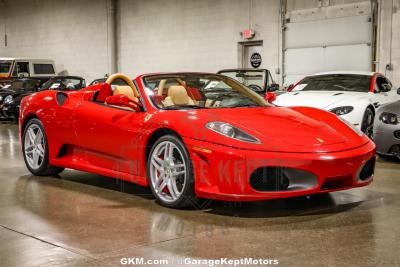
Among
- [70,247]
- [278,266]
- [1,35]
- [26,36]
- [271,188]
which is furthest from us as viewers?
[1,35]

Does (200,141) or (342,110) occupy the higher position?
(200,141)

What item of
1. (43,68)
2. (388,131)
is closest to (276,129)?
(388,131)

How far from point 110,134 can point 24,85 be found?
12323 mm

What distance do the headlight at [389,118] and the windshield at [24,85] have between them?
11553mm

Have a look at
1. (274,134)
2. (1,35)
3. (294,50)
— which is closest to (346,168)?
(274,134)

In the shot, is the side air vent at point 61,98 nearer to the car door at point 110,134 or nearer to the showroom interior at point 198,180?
the showroom interior at point 198,180

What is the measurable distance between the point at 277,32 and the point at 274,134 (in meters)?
13.1

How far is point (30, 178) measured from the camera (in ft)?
20.8

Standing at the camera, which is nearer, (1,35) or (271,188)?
(271,188)

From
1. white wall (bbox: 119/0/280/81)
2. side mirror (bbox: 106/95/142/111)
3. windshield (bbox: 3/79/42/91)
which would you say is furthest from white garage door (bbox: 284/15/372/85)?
side mirror (bbox: 106/95/142/111)

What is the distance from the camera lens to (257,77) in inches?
491

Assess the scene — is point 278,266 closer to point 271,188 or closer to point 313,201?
point 271,188

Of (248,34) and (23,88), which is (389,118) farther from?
(23,88)

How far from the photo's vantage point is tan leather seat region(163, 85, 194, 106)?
5.20 m
